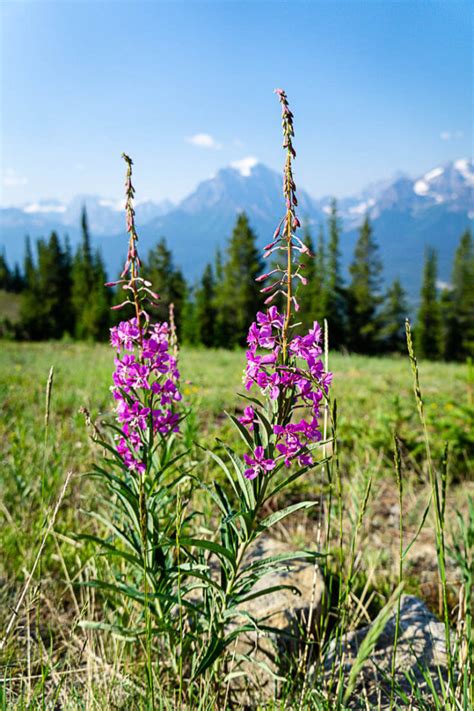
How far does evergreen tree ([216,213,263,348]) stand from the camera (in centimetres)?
4000

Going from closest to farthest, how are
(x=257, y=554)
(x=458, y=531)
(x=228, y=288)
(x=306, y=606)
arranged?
(x=306, y=606)
(x=257, y=554)
(x=458, y=531)
(x=228, y=288)

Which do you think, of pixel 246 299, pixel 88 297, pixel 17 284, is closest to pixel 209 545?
pixel 246 299

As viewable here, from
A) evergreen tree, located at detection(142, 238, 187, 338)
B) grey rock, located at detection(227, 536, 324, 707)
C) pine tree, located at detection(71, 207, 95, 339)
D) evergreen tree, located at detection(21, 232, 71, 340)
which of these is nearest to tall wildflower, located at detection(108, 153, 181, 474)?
grey rock, located at detection(227, 536, 324, 707)

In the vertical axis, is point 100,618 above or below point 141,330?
below

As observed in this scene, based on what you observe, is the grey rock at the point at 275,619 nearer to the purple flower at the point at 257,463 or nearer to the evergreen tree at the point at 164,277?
the purple flower at the point at 257,463

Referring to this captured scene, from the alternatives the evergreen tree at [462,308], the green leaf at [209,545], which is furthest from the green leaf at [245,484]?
the evergreen tree at [462,308]

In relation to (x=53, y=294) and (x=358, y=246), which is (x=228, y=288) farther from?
(x=53, y=294)

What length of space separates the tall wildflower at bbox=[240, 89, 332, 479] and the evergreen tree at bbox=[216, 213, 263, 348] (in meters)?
38.3

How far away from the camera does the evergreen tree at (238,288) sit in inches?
1575

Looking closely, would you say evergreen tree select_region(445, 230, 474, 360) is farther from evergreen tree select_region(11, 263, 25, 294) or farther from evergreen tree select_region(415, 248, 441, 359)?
evergreen tree select_region(11, 263, 25, 294)

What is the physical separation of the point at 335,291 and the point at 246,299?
10519mm

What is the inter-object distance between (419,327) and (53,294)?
37.9 meters

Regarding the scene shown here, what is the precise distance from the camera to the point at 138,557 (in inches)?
68.9

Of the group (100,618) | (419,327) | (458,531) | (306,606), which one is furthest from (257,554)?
(419,327)
